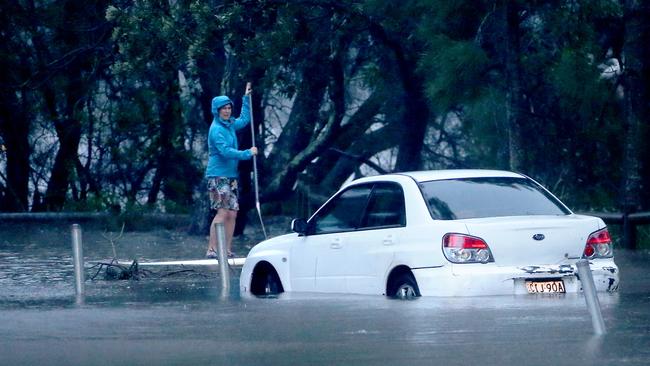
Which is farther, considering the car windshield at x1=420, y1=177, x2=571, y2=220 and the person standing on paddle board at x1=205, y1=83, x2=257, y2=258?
the person standing on paddle board at x1=205, y1=83, x2=257, y2=258

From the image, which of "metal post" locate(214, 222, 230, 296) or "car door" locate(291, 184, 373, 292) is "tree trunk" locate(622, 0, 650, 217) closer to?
"metal post" locate(214, 222, 230, 296)

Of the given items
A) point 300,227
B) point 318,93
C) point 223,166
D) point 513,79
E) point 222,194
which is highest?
point 318,93

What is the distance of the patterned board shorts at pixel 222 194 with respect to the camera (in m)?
18.8

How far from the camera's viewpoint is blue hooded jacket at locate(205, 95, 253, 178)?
1852 cm

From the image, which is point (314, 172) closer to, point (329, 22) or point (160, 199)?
point (160, 199)

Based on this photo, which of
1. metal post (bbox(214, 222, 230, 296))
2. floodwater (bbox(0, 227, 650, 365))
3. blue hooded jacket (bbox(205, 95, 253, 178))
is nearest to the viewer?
floodwater (bbox(0, 227, 650, 365))

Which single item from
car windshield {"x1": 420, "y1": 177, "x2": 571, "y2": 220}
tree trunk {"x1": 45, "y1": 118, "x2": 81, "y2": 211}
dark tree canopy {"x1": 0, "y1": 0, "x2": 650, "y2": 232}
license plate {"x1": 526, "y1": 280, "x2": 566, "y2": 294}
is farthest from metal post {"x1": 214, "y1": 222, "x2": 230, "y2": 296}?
tree trunk {"x1": 45, "y1": 118, "x2": 81, "y2": 211}

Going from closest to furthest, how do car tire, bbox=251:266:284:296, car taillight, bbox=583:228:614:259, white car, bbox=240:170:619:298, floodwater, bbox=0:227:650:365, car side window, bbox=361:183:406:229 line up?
1. floodwater, bbox=0:227:650:365
2. white car, bbox=240:170:619:298
3. car taillight, bbox=583:228:614:259
4. car side window, bbox=361:183:406:229
5. car tire, bbox=251:266:284:296

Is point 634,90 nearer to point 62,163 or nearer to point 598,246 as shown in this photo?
point 598,246

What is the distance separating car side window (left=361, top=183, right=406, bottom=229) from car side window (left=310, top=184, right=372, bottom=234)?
103 millimetres

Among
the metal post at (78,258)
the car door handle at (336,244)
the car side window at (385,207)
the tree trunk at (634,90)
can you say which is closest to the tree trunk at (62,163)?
the tree trunk at (634,90)

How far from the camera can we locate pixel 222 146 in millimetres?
18500

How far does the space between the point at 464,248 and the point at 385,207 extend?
131 centimetres

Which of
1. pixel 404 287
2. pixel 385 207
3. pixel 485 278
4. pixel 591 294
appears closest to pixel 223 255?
pixel 385 207
